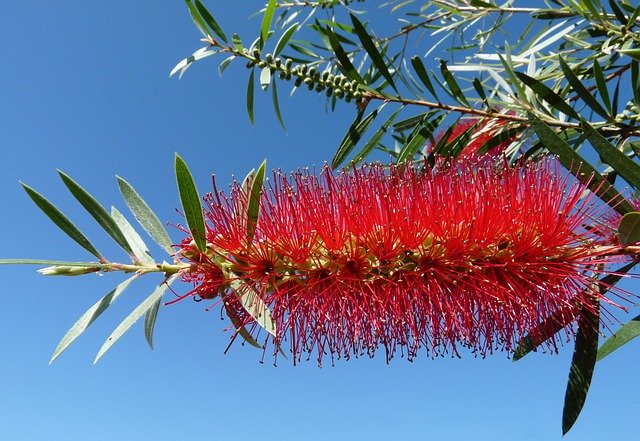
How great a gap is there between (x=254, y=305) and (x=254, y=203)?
0.73ft

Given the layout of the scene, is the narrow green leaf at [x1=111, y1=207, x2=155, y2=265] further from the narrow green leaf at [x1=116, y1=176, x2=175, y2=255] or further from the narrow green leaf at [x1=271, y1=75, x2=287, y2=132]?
the narrow green leaf at [x1=271, y1=75, x2=287, y2=132]

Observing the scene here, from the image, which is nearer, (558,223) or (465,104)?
(558,223)

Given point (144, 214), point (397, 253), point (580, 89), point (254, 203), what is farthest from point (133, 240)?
point (580, 89)

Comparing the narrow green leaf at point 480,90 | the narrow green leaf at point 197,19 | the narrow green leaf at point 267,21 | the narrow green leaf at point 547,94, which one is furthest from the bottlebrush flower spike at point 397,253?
the narrow green leaf at point 197,19

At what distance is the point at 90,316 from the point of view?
1.38 metres

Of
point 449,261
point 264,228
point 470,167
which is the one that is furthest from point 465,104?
point 264,228

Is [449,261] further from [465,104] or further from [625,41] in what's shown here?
[625,41]

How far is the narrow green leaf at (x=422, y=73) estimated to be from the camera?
6.79 feet

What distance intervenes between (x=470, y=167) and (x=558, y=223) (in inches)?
9.5

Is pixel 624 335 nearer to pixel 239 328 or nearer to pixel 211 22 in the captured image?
pixel 239 328

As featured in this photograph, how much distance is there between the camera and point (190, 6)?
234 cm

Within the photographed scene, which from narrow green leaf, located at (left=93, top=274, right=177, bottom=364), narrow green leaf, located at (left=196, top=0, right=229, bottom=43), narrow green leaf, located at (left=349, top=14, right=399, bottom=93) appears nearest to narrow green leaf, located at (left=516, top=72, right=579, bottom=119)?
narrow green leaf, located at (left=349, top=14, right=399, bottom=93)

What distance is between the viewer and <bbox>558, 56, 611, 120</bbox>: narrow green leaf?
1.65 metres

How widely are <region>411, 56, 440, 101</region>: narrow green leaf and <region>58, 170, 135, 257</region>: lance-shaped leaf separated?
1141 mm
